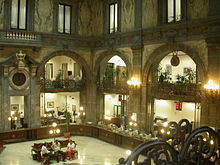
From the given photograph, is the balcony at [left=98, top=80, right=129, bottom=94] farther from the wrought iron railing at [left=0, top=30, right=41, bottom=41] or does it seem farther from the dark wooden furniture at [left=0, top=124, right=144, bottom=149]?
the wrought iron railing at [left=0, top=30, right=41, bottom=41]

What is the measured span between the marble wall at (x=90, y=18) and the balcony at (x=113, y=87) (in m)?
3.86

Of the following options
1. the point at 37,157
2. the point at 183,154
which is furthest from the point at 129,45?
the point at 183,154

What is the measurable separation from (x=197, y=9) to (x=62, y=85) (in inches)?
437

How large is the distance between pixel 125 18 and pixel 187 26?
16.7ft

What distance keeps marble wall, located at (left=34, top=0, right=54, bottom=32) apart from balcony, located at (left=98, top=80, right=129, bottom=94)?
5.57 meters

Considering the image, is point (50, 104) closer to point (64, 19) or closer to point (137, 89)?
point (64, 19)

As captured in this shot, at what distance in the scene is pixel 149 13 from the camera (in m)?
16.1

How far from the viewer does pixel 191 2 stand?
45.3 feet

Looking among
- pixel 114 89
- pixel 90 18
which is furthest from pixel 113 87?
pixel 90 18

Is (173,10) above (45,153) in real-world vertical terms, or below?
above

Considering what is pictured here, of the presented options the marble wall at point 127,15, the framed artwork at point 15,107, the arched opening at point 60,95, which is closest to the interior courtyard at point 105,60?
the marble wall at point 127,15

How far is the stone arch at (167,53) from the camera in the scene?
1320 cm

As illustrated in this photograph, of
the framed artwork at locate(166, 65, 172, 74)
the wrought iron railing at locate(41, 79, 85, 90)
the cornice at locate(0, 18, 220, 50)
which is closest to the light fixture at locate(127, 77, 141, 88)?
the cornice at locate(0, 18, 220, 50)

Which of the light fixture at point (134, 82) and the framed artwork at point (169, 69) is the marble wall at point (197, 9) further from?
the framed artwork at point (169, 69)
